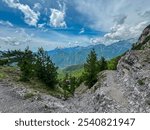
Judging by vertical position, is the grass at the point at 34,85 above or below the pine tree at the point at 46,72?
below

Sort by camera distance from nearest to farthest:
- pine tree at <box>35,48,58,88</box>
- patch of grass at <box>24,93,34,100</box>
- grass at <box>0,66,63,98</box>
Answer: patch of grass at <box>24,93,34,100</box> → grass at <box>0,66,63,98</box> → pine tree at <box>35,48,58,88</box>

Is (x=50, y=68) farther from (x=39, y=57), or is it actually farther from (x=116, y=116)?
(x=116, y=116)

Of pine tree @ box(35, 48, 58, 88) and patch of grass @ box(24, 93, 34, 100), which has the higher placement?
pine tree @ box(35, 48, 58, 88)

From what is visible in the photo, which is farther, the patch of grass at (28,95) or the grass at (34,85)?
the grass at (34,85)

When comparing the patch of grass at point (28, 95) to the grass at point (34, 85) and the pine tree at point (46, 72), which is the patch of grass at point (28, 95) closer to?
the grass at point (34, 85)

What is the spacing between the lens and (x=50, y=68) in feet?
311

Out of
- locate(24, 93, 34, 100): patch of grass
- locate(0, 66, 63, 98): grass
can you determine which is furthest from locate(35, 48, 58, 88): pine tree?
locate(24, 93, 34, 100): patch of grass

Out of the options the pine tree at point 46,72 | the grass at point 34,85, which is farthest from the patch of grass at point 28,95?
the pine tree at point 46,72

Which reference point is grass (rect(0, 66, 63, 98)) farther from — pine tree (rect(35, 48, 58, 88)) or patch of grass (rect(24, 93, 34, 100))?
patch of grass (rect(24, 93, 34, 100))

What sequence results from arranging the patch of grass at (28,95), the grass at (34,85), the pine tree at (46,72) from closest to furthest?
the patch of grass at (28,95) → the grass at (34,85) → the pine tree at (46,72)

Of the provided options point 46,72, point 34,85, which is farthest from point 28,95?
point 46,72

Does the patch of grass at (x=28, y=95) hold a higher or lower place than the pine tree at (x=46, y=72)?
lower

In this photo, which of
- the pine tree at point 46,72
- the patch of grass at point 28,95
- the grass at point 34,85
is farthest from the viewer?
the pine tree at point 46,72

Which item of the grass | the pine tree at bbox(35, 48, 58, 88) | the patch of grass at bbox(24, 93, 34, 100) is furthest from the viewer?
the pine tree at bbox(35, 48, 58, 88)
